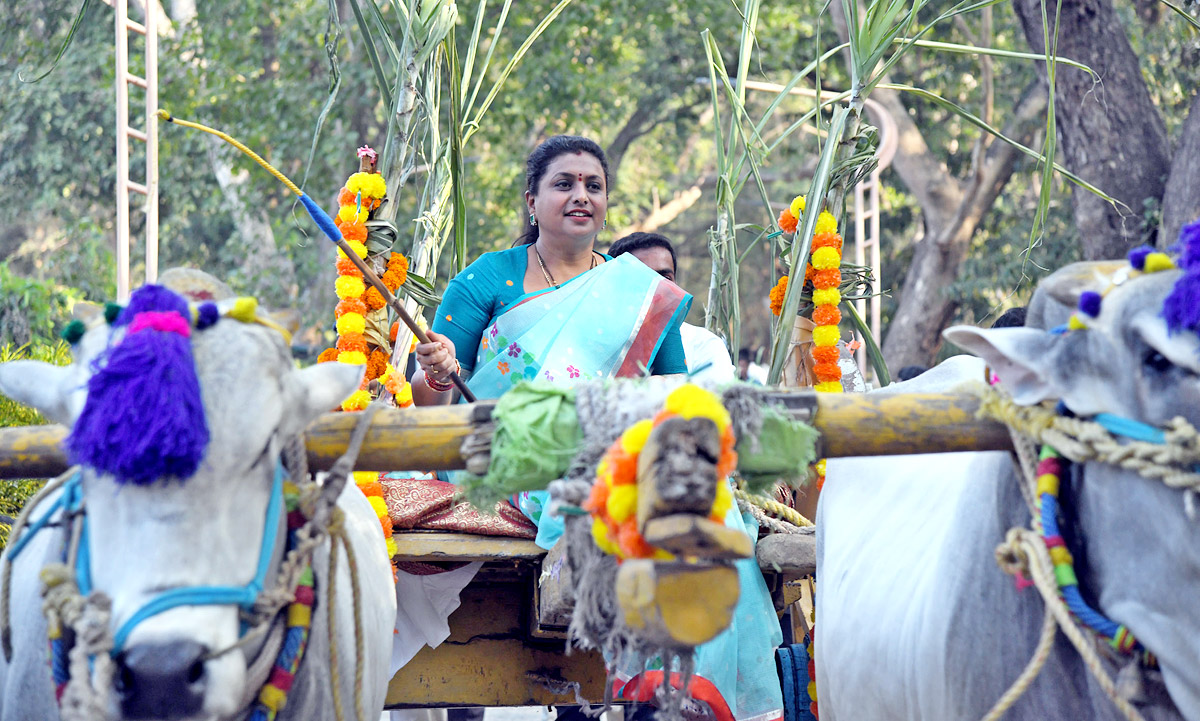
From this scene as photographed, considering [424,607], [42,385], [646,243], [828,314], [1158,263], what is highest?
[646,243]

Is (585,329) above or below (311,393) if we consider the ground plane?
above

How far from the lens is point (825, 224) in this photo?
4.17m

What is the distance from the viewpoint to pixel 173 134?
1251 cm

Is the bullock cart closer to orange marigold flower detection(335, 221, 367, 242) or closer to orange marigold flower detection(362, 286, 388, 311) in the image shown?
orange marigold flower detection(362, 286, 388, 311)

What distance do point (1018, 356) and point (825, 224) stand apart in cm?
227

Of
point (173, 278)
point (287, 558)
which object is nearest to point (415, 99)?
point (173, 278)

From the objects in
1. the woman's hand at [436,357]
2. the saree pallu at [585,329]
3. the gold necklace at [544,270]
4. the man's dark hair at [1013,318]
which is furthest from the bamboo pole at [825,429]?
the man's dark hair at [1013,318]

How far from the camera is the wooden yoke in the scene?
1716mm

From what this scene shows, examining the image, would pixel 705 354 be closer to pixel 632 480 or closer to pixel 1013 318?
pixel 1013 318

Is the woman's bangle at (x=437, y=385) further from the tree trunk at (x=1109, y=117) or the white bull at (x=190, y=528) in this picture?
the tree trunk at (x=1109, y=117)

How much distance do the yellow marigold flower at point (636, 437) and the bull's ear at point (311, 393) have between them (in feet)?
1.81

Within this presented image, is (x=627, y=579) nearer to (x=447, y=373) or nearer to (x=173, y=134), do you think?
(x=447, y=373)

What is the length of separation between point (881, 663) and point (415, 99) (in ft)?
8.82

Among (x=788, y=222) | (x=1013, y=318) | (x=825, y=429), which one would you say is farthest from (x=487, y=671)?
(x=1013, y=318)
